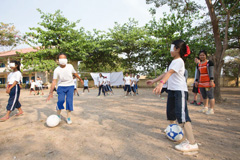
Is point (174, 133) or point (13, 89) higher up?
point (13, 89)

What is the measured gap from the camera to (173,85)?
281 cm

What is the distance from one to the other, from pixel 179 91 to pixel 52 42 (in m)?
23.4

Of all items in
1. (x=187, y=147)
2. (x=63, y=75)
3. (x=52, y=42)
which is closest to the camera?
(x=187, y=147)

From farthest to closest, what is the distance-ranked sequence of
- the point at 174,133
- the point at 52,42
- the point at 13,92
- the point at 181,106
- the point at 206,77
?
the point at 52,42 < the point at 206,77 < the point at 13,92 < the point at 174,133 < the point at 181,106

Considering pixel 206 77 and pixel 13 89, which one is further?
pixel 206 77

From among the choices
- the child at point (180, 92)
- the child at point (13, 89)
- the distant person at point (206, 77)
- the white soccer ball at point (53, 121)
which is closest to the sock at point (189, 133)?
the child at point (180, 92)

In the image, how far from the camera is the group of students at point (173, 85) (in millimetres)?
2602

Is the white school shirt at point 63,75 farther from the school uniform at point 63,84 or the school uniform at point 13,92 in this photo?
the school uniform at point 13,92

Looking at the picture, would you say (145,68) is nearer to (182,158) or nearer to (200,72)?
(200,72)

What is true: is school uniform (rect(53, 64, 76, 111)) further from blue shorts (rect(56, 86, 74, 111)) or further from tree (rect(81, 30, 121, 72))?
tree (rect(81, 30, 121, 72))

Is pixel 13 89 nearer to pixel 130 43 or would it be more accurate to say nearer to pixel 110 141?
pixel 110 141

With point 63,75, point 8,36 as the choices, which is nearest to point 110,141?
point 63,75

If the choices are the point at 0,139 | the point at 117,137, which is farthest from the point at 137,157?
the point at 0,139

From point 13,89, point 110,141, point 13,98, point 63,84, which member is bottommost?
point 110,141
